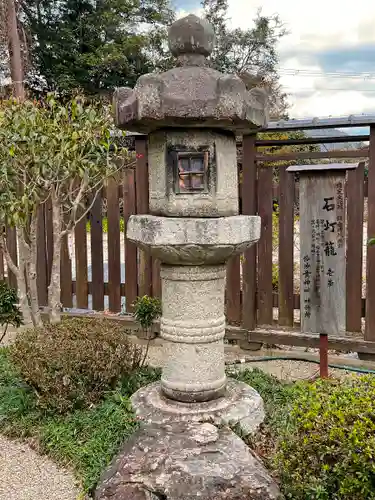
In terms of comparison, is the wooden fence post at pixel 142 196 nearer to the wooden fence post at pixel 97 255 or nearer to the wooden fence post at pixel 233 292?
the wooden fence post at pixel 97 255

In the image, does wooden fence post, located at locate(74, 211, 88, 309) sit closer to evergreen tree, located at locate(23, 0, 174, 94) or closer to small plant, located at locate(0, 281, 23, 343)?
small plant, located at locate(0, 281, 23, 343)

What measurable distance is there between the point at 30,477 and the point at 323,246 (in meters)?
2.97

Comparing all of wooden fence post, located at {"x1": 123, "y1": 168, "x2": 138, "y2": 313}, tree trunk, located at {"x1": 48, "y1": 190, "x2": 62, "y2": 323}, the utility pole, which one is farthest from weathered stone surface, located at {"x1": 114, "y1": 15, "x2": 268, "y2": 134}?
the utility pole

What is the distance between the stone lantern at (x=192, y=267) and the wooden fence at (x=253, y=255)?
1.77 meters

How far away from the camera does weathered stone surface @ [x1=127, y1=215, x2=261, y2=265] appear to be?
10.6ft

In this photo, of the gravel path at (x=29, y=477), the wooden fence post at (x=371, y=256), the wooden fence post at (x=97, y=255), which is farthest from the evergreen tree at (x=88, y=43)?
the gravel path at (x=29, y=477)

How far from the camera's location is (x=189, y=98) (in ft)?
10.0

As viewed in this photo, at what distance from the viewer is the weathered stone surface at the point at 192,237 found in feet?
10.6

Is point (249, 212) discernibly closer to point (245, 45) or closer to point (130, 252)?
point (130, 252)

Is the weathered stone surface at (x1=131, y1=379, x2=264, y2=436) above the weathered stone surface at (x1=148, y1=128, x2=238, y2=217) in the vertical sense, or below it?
below

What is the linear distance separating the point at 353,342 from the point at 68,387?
9.73 feet

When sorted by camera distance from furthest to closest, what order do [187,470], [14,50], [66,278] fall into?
[14,50], [66,278], [187,470]

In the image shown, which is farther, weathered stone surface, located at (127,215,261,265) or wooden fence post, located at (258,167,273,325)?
wooden fence post, located at (258,167,273,325)

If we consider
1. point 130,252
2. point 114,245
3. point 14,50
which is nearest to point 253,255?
point 130,252
